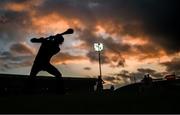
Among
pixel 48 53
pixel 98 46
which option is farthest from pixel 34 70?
pixel 98 46

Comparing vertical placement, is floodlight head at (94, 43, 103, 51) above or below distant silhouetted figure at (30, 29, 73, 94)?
above

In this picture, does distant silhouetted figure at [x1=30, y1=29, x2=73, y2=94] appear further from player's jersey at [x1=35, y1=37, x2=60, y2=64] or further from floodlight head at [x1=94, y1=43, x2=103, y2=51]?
floodlight head at [x1=94, y1=43, x2=103, y2=51]

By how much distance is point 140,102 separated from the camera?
459 inches

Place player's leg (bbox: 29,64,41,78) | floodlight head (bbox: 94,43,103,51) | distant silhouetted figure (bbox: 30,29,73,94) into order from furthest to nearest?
1. floodlight head (bbox: 94,43,103,51)
2. player's leg (bbox: 29,64,41,78)
3. distant silhouetted figure (bbox: 30,29,73,94)

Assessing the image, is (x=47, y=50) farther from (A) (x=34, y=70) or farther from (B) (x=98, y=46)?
(B) (x=98, y=46)

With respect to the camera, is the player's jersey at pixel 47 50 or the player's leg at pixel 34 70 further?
the player's leg at pixel 34 70

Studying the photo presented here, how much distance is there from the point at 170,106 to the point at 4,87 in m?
53.9

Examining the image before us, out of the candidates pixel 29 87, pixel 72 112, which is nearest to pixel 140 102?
pixel 72 112

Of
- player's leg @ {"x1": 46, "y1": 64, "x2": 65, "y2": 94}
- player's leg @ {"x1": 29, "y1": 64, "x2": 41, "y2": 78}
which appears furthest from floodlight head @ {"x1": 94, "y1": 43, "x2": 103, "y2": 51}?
player's leg @ {"x1": 46, "y1": 64, "x2": 65, "y2": 94}

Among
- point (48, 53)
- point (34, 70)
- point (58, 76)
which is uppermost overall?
point (48, 53)

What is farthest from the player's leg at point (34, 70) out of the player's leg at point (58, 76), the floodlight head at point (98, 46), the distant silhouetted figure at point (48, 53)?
the floodlight head at point (98, 46)

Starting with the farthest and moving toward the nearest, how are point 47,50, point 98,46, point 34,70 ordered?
point 98,46, point 34,70, point 47,50

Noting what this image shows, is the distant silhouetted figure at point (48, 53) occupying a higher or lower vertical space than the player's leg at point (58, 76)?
higher

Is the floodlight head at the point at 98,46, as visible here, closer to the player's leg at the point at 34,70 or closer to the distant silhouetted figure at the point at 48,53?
the player's leg at the point at 34,70
